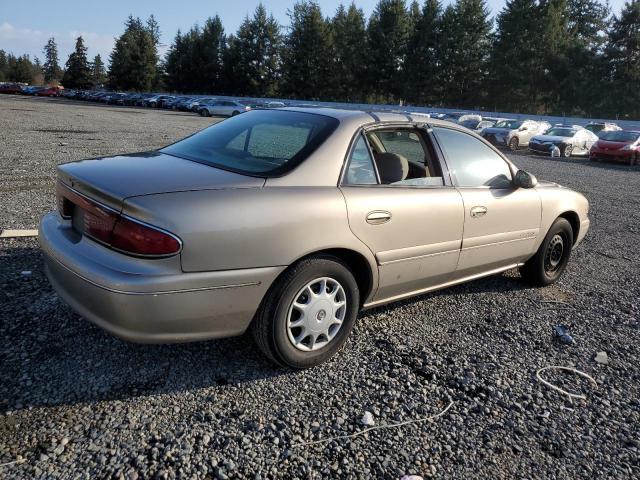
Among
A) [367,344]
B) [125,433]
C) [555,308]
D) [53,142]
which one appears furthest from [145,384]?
[53,142]

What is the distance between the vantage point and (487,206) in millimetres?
4109

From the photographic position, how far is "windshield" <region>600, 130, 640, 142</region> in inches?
846

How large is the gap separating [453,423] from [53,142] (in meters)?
14.1

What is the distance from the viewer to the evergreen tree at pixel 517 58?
5847 cm

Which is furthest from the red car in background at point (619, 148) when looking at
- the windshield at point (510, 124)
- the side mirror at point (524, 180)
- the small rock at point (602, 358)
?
the small rock at point (602, 358)

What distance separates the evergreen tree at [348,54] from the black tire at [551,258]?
68595mm

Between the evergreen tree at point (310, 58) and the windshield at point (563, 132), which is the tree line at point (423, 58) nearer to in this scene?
the evergreen tree at point (310, 58)

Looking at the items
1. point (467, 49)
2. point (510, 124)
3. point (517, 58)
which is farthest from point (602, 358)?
point (467, 49)

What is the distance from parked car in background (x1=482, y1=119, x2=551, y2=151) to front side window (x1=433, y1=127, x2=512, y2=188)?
21.1m

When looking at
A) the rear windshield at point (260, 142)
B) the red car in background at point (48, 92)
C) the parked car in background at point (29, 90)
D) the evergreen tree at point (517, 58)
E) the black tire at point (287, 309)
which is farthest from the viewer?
the parked car in background at point (29, 90)

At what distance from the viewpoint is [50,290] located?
4.02 m

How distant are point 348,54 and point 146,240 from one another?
7415cm

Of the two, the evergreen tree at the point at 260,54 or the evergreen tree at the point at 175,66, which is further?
the evergreen tree at the point at 175,66

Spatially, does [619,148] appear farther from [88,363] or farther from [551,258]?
[88,363]
